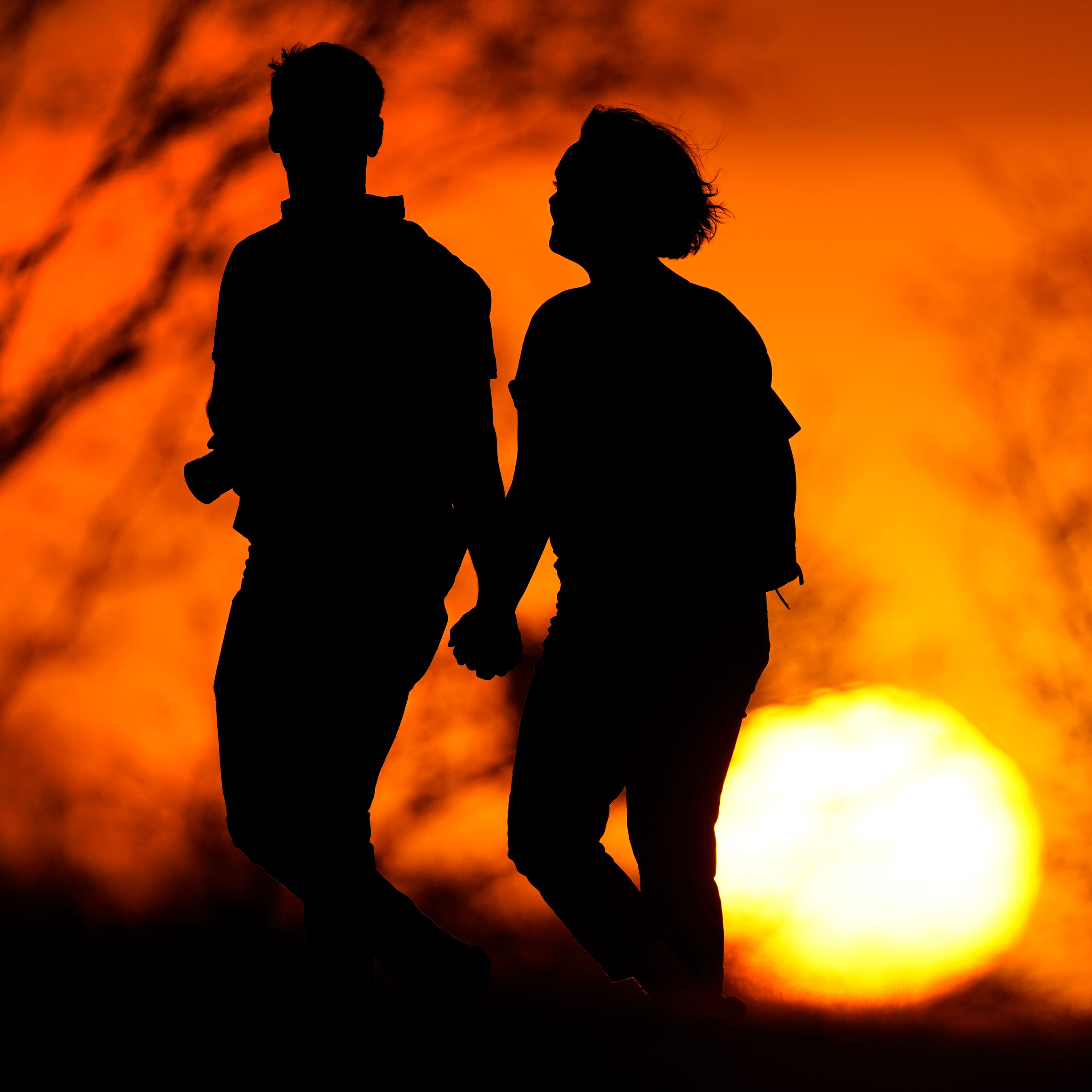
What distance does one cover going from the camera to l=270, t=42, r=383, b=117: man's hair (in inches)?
152

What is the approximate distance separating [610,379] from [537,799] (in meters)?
1.13

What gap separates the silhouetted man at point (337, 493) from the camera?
Answer: 3.79 m

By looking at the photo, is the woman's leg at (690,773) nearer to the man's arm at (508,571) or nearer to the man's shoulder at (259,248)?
the man's arm at (508,571)

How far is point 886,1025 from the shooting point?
14.0 ft

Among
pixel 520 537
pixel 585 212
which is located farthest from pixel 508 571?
pixel 585 212

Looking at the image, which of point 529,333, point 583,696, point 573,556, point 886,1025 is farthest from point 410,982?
point 529,333

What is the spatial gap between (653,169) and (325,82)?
36.4 inches

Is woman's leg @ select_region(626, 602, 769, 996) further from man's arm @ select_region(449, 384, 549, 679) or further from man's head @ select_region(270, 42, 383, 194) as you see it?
man's head @ select_region(270, 42, 383, 194)

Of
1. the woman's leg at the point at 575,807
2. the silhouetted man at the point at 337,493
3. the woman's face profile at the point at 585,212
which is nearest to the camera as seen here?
the woman's leg at the point at 575,807

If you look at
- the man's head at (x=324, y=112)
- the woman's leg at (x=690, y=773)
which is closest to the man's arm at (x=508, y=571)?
the woman's leg at (x=690, y=773)

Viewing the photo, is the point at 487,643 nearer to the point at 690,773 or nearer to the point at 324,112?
the point at 690,773

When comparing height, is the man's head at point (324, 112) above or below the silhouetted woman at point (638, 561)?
above

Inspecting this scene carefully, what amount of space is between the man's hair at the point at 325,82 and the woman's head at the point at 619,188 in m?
0.59

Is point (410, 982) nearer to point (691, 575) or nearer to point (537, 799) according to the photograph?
point (537, 799)
